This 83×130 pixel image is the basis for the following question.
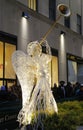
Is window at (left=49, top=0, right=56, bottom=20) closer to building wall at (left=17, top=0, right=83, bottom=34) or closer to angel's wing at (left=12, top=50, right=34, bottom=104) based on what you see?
building wall at (left=17, top=0, right=83, bottom=34)

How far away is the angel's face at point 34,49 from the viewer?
12.2m

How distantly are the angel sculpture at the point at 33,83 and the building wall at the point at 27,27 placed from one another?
34.3ft

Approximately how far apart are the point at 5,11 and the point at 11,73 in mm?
3441

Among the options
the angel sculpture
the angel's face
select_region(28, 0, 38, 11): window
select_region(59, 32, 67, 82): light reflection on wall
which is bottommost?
the angel sculpture

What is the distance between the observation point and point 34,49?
1228 cm

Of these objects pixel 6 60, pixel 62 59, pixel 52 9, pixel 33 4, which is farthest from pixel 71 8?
pixel 6 60

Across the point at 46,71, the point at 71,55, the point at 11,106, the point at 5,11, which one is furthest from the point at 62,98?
the point at 71,55

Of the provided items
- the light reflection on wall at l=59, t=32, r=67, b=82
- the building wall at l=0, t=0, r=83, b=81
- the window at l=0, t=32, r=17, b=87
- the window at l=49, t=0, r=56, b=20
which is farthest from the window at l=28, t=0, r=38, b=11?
the light reflection on wall at l=59, t=32, r=67, b=82

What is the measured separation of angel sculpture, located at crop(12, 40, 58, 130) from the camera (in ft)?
37.9

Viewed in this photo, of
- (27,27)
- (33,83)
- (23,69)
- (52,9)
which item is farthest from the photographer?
(52,9)

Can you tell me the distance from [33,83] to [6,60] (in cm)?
1094

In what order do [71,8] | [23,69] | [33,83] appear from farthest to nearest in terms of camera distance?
[71,8] → [33,83] → [23,69]

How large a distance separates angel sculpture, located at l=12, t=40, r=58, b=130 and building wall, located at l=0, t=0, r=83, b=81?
34.3 ft

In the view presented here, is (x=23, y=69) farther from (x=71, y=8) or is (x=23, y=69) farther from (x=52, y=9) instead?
(x=71, y=8)
